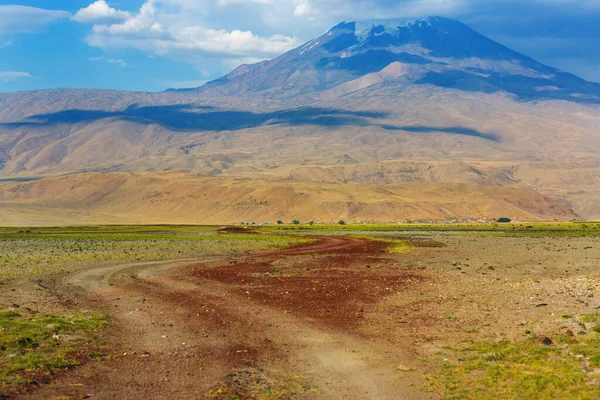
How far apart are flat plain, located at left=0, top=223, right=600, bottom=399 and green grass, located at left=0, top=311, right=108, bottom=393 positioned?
0.16 feet

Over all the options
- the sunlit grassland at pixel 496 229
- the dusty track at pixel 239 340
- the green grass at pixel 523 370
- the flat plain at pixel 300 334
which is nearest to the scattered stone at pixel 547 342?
the flat plain at pixel 300 334

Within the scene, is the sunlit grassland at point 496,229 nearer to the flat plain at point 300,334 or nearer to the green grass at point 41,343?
the flat plain at point 300,334

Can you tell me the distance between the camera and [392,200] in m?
182

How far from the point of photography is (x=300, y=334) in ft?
58.9

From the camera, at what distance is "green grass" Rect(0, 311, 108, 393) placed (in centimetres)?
1359

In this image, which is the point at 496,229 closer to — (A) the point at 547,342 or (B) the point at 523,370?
(A) the point at 547,342

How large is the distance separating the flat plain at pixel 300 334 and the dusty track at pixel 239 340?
0.21 feet

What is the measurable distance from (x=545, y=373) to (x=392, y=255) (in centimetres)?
3383

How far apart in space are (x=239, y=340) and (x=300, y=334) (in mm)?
1911

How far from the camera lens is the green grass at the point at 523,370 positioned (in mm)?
12313

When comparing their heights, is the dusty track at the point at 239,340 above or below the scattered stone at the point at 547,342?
below

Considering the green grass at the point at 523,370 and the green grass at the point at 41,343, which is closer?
the green grass at the point at 523,370

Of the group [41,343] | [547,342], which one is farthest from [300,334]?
[41,343]

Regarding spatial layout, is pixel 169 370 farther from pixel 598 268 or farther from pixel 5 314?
pixel 598 268
